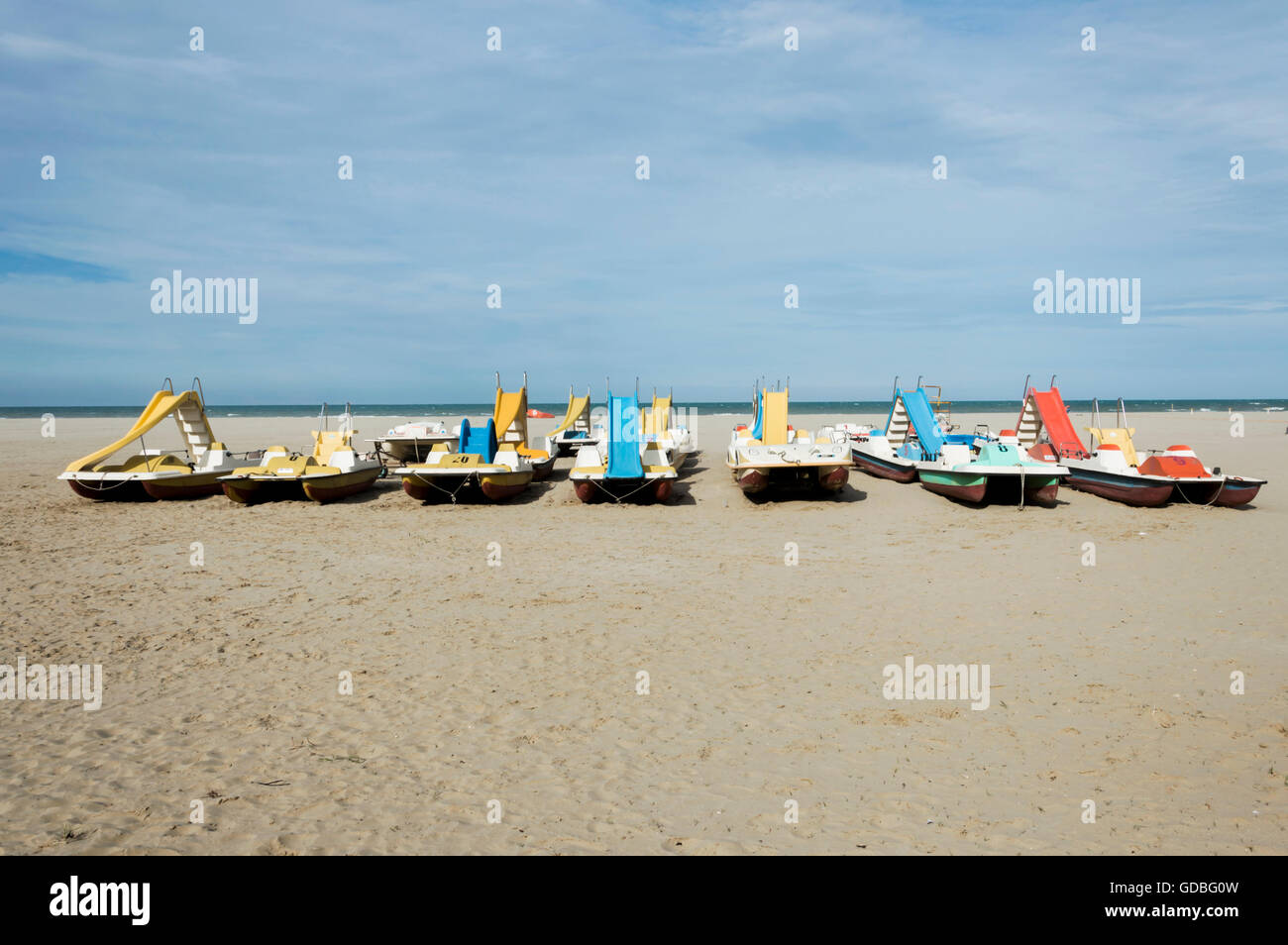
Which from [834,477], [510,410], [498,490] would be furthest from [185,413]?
[834,477]

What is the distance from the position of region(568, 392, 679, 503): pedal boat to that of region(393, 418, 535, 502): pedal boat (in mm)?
1313

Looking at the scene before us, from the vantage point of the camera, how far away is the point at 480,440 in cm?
1666

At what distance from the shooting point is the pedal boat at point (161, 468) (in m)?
14.7

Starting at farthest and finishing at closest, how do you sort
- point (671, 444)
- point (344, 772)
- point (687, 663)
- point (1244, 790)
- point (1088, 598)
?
point (671, 444) → point (1088, 598) → point (687, 663) → point (344, 772) → point (1244, 790)

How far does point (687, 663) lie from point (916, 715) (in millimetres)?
1873

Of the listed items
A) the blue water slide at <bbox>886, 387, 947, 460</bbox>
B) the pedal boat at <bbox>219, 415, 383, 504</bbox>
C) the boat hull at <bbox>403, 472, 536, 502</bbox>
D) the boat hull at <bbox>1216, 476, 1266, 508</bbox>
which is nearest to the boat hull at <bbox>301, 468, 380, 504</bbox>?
the pedal boat at <bbox>219, 415, 383, 504</bbox>

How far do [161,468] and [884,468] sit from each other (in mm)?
16481

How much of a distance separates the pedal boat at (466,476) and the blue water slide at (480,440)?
631mm

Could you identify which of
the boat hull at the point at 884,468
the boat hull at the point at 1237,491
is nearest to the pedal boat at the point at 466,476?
the boat hull at the point at 884,468

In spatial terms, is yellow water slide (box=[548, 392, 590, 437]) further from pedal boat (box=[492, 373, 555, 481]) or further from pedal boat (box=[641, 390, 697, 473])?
pedal boat (box=[492, 373, 555, 481])
